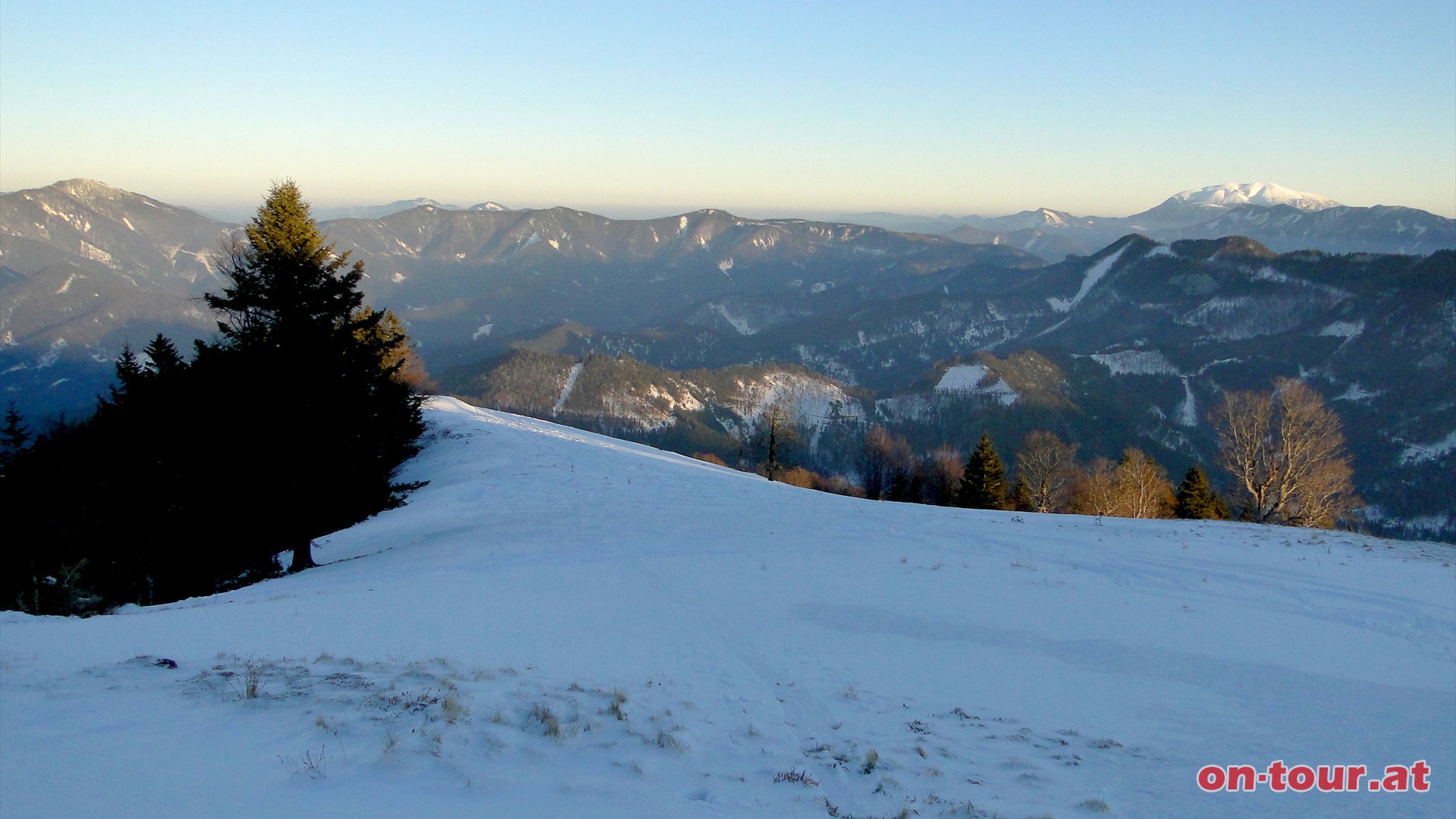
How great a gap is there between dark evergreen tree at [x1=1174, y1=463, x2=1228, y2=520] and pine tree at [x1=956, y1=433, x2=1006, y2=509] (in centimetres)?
1157

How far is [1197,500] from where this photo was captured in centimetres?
4600

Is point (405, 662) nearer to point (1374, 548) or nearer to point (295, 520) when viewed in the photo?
point (295, 520)

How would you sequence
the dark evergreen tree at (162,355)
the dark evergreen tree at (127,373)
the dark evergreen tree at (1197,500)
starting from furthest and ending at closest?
1. the dark evergreen tree at (1197,500)
2. the dark evergreen tree at (162,355)
3. the dark evergreen tree at (127,373)

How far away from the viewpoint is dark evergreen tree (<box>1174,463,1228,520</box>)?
45.7 m

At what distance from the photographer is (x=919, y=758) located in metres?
6.56

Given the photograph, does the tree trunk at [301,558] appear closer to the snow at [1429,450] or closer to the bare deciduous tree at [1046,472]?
the bare deciduous tree at [1046,472]

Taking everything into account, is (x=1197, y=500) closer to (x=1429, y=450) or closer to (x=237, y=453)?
(x=237, y=453)

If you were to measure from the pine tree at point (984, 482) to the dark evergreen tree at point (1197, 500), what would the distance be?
11569 millimetres

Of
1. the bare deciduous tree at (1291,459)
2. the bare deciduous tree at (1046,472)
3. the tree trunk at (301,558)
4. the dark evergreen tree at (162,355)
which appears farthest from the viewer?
the bare deciduous tree at (1046,472)

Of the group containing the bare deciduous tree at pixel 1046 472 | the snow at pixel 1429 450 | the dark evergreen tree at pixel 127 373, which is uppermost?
the dark evergreen tree at pixel 127 373

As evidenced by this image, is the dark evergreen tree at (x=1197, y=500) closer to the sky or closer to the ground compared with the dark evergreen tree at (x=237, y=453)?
closer to the ground

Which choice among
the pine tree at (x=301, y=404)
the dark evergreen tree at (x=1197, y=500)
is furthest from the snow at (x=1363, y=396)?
the pine tree at (x=301, y=404)

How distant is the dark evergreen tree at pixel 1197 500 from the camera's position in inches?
1799

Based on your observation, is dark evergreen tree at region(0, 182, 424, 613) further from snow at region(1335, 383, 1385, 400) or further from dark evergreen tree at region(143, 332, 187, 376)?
snow at region(1335, 383, 1385, 400)
